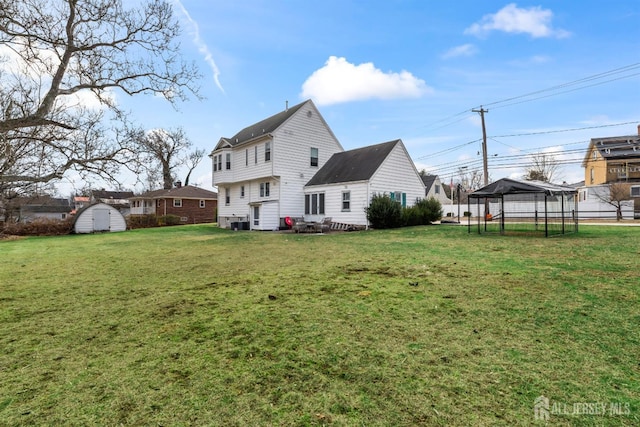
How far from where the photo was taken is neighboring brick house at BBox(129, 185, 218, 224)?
124ft

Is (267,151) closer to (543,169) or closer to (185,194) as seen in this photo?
(185,194)

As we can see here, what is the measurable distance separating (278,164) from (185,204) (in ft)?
74.0

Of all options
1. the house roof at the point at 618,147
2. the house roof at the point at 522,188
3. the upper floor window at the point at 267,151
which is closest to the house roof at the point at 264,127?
the upper floor window at the point at 267,151

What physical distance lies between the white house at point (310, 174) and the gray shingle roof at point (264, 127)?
248 mm

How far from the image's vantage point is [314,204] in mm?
21672

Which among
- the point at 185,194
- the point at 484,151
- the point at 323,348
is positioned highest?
the point at 484,151

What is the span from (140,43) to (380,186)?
1384 cm

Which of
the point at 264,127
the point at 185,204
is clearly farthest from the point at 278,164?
the point at 185,204

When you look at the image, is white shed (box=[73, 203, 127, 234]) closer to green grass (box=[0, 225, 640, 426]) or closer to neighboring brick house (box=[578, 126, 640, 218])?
green grass (box=[0, 225, 640, 426])

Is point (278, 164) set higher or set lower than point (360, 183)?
higher

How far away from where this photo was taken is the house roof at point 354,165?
19078mm

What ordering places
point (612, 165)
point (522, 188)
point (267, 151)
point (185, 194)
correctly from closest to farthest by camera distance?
point (522, 188), point (267, 151), point (612, 165), point (185, 194)

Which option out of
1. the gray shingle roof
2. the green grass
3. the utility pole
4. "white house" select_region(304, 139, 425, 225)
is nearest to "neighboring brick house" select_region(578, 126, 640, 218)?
the utility pole

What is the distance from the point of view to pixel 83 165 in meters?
6.91
